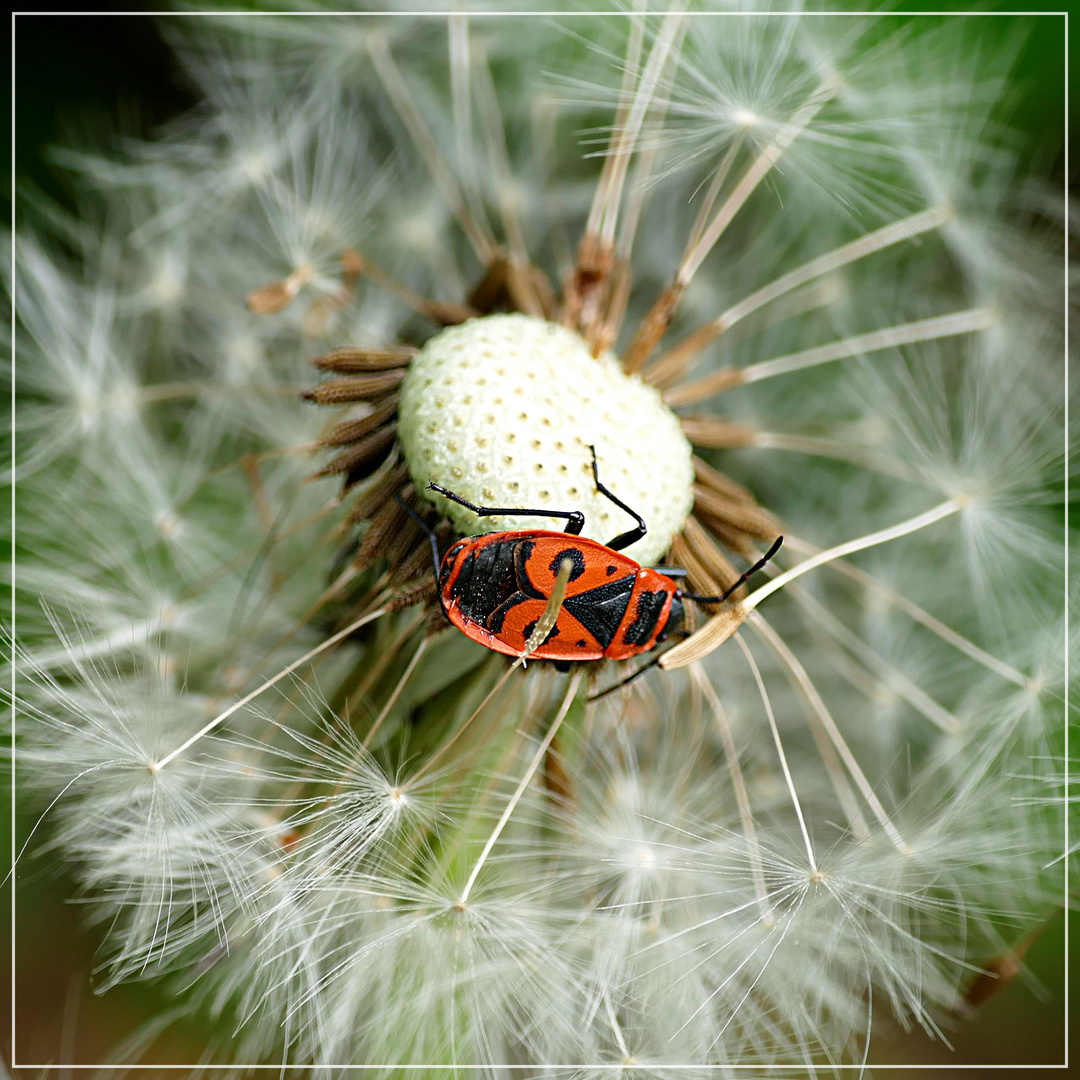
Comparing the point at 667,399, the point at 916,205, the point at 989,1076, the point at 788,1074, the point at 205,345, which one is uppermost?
the point at 916,205

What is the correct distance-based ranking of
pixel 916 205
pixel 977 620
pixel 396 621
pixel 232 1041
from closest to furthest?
pixel 396 621, pixel 232 1041, pixel 916 205, pixel 977 620

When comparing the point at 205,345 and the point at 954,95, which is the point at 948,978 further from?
the point at 205,345

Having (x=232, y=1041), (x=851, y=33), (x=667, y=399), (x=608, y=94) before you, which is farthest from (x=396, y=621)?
(x=851, y=33)

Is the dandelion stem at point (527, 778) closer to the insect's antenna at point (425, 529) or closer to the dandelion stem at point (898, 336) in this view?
the insect's antenna at point (425, 529)

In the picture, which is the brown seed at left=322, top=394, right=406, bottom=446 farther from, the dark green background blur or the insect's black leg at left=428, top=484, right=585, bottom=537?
the dark green background blur

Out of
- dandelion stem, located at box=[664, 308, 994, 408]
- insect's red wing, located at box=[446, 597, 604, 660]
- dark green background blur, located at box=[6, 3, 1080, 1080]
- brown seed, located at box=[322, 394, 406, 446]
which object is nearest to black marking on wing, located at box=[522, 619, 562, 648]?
insect's red wing, located at box=[446, 597, 604, 660]

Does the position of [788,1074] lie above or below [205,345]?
below

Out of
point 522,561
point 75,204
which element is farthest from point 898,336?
point 75,204
